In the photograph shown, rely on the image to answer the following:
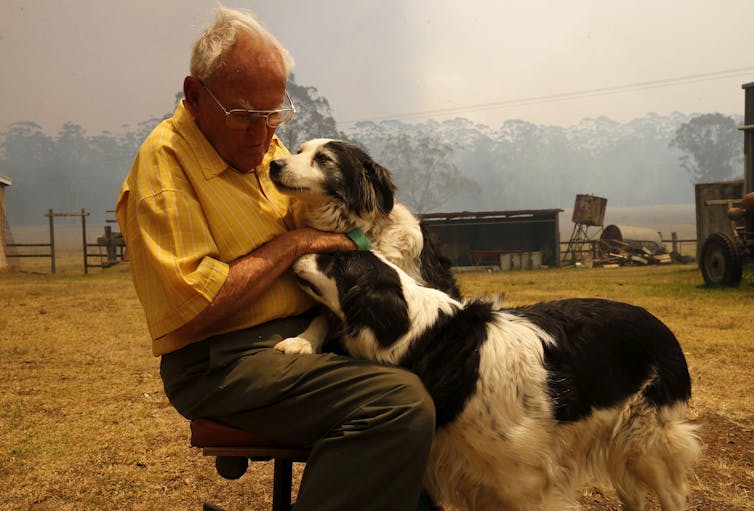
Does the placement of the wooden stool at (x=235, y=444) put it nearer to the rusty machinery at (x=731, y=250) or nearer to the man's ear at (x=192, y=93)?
the man's ear at (x=192, y=93)

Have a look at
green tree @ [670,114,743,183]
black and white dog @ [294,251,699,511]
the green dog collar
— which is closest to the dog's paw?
black and white dog @ [294,251,699,511]

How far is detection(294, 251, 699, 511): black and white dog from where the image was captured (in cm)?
226

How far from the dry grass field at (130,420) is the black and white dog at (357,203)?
119 cm

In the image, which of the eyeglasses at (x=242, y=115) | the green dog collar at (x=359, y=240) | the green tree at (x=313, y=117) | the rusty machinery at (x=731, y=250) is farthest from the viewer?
the green tree at (x=313, y=117)

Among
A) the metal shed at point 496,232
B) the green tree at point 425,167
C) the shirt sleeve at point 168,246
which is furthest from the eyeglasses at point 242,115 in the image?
the green tree at point 425,167

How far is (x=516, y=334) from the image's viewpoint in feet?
8.15

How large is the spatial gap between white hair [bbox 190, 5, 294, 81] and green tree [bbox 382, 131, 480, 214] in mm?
109954

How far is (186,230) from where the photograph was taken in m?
2.24

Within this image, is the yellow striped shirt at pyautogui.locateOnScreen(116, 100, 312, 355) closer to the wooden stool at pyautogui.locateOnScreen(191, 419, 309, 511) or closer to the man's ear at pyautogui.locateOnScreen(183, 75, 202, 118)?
the man's ear at pyautogui.locateOnScreen(183, 75, 202, 118)

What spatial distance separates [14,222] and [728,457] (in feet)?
407

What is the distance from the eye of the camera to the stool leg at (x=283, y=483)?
8.71 feet

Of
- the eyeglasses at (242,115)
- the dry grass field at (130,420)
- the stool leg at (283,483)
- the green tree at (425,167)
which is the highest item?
the green tree at (425,167)

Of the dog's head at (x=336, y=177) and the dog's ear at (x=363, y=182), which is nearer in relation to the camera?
the dog's head at (x=336, y=177)

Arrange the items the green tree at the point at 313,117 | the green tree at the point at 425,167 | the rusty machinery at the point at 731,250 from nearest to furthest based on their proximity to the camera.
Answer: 1. the rusty machinery at the point at 731,250
2. the green tree at the point at 313,117
3. the green tree at the point at 425,167
